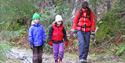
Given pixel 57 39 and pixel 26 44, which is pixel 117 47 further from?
pixel 26 44

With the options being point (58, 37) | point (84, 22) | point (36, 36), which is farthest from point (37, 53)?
point (84, 22)

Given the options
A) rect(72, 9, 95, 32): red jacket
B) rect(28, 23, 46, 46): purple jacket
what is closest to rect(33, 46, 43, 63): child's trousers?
rect(28, 23, 46, 46): purple jacket

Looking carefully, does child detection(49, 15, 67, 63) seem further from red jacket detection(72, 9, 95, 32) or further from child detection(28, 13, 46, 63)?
red jacket detection(72, 9, 95, 32)

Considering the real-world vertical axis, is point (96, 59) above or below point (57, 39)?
below

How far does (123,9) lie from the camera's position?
577 inches

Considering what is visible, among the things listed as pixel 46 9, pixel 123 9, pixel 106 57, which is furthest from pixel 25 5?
pixel 106 57

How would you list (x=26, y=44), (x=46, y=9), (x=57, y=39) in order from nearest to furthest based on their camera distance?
1. (x=57, y=39)
2. (x=26, y=44)
3. (x=46, y=9)

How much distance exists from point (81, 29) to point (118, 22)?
393cm

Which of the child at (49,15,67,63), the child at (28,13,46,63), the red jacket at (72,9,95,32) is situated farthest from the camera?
Result: the red jacket at (72,9,95,32)

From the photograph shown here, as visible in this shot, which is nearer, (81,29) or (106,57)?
(81,29)

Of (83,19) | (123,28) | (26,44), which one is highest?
(83,19)

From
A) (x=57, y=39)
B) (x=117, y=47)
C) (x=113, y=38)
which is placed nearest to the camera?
(x=57, y=39)

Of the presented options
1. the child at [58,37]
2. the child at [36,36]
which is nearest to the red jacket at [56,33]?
the child at [58,37]

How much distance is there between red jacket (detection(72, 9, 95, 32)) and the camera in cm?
1088
